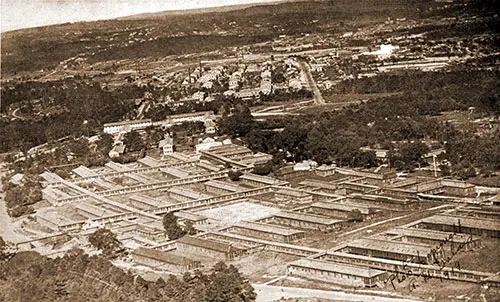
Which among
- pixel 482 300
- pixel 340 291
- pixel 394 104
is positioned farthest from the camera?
pixel 394 104

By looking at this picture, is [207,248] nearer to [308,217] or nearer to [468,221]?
[308,217]

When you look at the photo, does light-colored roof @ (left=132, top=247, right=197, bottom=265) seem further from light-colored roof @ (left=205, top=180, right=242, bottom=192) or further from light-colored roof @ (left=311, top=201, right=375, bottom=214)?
light-colored roof @ (left=205, top=180, right=242, bottom=192)

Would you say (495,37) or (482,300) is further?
(495,37)

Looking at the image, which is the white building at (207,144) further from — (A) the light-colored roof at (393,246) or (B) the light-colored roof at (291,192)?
(A) the light-colored roof at (393,246)

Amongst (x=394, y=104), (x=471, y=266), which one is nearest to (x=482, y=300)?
(x=471, y=266)

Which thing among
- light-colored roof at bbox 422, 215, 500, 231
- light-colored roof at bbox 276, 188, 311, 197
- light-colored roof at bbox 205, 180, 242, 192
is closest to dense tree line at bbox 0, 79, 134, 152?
light-colored roof at bbox 205, 180, 242, 192

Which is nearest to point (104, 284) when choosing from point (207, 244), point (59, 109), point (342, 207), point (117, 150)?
point (207, 244)

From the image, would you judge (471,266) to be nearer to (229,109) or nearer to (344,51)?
(229,109)
